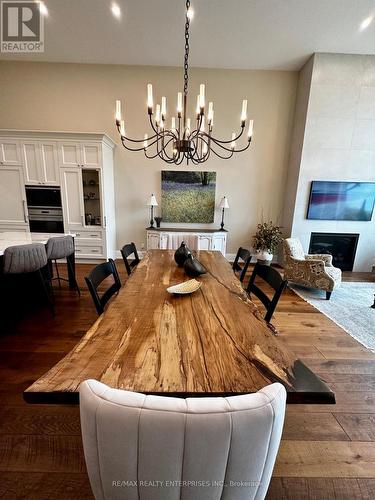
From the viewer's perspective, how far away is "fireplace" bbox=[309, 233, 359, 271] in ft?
14.8

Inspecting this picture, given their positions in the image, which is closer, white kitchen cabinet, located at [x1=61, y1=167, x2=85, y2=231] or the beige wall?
white kitchen cabinet, located at [x1=61, y1=167, x2=85, y2=231]

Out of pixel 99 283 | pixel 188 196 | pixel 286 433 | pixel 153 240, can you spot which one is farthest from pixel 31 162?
pixel 286 433

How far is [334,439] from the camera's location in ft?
4.45

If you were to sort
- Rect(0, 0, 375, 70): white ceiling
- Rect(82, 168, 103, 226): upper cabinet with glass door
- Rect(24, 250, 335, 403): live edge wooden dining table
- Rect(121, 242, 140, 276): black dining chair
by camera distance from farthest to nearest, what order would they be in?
Rect(82, 168, 103, 226): upper cabinet with glass door
Rect(0, 0, 375, 70): white ceiling
Rect(121, 242, 140, 276): black dining chair
Rect(24, 250, 335, 403): live edge wooden dining table

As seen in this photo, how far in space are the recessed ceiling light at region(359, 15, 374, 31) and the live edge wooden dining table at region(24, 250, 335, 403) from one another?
4486 millimetres

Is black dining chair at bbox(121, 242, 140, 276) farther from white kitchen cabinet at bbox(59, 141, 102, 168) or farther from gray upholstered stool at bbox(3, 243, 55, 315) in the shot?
white kitchen cabinet at bbox(59, 141, 102, 168)

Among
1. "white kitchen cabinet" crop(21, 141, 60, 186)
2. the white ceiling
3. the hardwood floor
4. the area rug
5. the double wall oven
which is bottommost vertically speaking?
the hardwood floor

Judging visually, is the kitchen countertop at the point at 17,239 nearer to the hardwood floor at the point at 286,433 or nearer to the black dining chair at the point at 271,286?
the hardwood floor at the point at 286,433

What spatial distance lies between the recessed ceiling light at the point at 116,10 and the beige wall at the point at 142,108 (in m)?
1.11

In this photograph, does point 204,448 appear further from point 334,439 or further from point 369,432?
point 369,432

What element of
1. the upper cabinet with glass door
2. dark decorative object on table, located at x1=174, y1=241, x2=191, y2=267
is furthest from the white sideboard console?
dark decorative object on table, located at x1=174, y1=241, x2=191, y2=267

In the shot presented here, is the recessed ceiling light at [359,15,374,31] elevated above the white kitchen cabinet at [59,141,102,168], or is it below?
above

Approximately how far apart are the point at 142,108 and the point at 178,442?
5.16m

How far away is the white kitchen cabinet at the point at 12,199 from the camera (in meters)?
4.06
